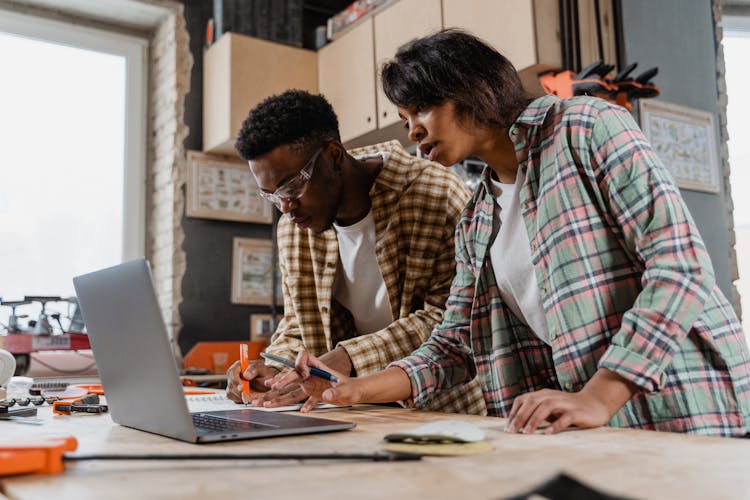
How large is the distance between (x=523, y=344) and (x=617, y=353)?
39 centimetres

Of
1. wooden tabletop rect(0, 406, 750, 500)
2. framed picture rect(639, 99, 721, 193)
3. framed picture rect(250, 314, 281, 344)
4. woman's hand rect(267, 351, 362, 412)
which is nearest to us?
wooden tabletop rect(0, 406, 750, 500)

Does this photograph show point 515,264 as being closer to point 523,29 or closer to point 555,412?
point 555,412

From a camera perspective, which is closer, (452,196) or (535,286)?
(535,286)

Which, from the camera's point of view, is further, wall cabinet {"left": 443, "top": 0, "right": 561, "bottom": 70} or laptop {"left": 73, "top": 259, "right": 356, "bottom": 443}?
wall cabinet {"left": 443, "top": 0, "right": 561, "bottom": 70}

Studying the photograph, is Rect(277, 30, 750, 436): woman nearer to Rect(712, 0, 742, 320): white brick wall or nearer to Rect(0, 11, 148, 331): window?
Rect(712, 0, 742, 320): white brick wall

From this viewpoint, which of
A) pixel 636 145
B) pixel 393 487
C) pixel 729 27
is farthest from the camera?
pixel 729 27

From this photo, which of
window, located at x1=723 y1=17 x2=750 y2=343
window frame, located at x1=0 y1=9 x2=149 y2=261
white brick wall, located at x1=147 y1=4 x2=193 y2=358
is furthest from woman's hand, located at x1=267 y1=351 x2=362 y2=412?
window frame, located at x1=0 y1=9 x2=149 y2=261

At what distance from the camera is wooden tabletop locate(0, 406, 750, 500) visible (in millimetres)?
613

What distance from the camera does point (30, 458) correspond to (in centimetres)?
71

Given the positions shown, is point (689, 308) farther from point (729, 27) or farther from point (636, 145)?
point (729, 27)

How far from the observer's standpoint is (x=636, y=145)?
1161mm

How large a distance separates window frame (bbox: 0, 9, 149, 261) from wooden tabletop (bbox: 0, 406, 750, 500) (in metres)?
2.98

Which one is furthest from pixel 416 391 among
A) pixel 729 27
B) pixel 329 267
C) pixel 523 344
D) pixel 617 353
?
pixel 729 27


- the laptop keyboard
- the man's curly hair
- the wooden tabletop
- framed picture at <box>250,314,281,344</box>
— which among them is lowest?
the wooden tabletop
